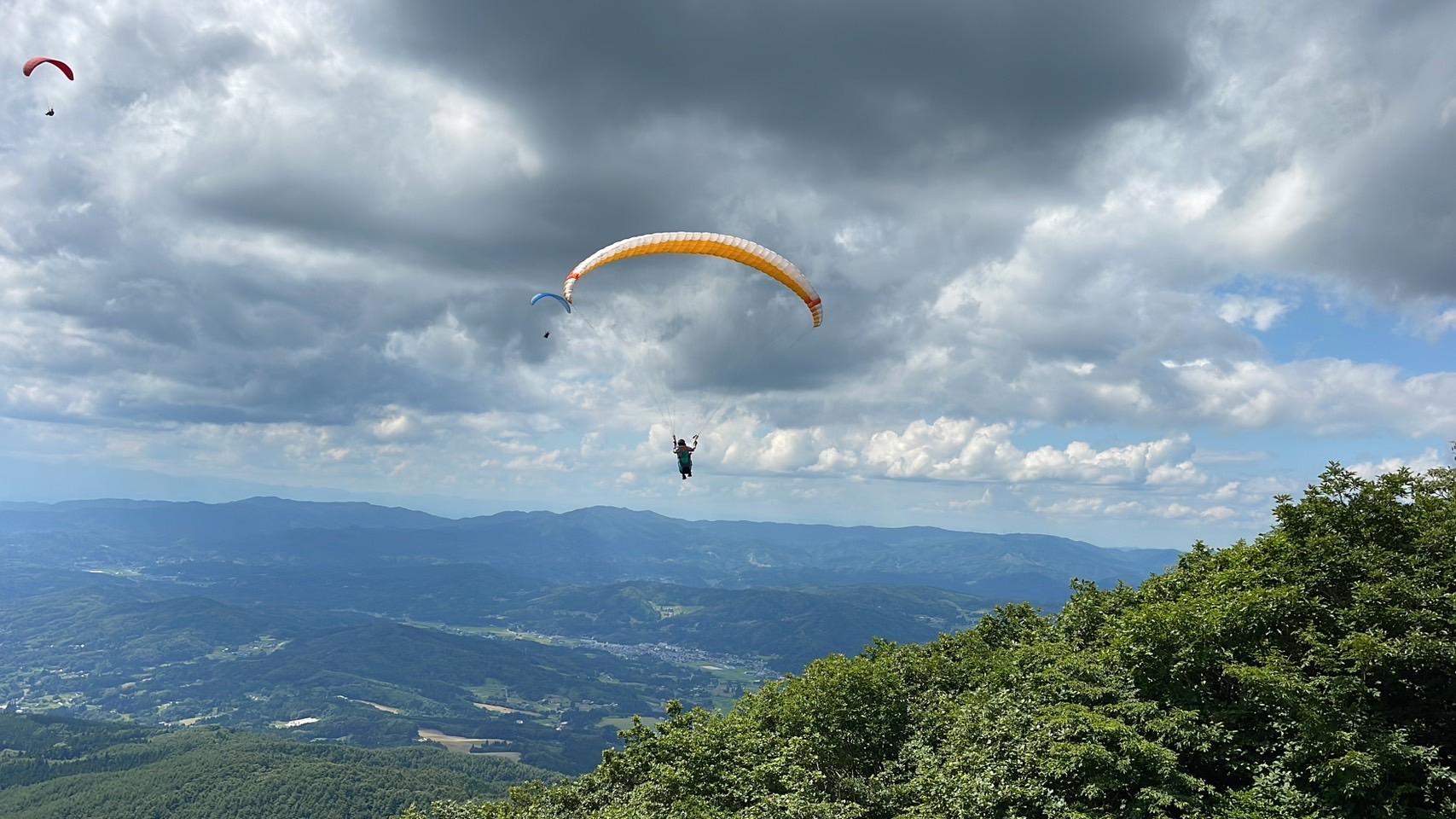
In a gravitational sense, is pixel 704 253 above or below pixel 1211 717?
above

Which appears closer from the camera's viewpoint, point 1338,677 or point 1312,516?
point 1338,677

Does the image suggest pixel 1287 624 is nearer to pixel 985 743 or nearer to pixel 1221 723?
pixel 1221 723

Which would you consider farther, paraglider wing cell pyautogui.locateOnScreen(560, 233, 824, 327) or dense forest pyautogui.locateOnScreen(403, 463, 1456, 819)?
paraglider wing cell pyautogui.locateOnScreen(560, 233, 824, 327)

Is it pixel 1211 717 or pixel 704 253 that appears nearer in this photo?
pixel 1211 717

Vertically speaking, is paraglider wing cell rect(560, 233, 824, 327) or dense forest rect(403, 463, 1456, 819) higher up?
paraglider wing cell rect(560, 233, 824, 327)

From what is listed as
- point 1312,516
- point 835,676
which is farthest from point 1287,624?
point 835,676
